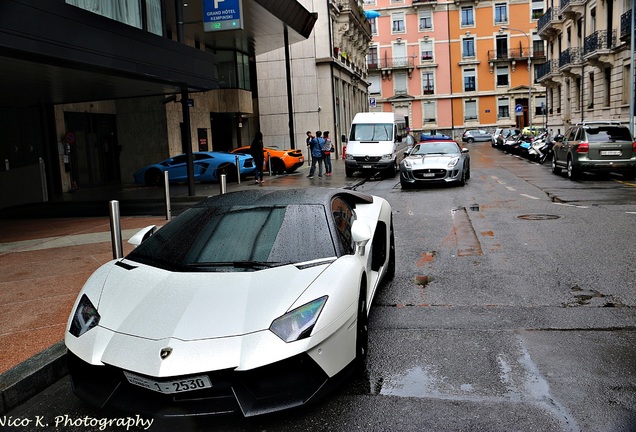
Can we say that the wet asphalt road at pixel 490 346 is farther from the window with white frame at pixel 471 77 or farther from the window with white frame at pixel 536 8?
the window with white frame at pixel 536 8

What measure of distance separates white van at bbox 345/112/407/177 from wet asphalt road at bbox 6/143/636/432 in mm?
14241

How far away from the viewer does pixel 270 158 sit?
1113 inches

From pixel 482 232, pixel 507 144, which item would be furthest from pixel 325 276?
pixel 507 144

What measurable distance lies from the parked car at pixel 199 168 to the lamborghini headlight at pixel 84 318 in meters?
20.3

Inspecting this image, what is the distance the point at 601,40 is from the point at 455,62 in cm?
4225

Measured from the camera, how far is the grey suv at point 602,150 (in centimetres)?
1931

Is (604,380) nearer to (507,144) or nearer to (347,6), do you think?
(507,144)

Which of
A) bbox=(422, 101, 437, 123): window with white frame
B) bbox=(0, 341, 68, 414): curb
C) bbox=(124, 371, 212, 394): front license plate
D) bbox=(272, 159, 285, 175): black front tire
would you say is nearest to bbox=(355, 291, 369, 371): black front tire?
bbox=(124, 371, 212, 394): front license plate

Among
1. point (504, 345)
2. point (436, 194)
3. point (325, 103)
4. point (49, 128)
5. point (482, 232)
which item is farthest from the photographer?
point (325, 103)

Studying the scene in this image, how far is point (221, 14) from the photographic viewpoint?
58.6ft

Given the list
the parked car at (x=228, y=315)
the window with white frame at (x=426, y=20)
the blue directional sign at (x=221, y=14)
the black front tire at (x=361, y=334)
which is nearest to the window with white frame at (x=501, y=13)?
the window with white frame at (x=426, y=20)

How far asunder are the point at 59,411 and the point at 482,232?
26.2ft

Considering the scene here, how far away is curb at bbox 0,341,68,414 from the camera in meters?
4.20

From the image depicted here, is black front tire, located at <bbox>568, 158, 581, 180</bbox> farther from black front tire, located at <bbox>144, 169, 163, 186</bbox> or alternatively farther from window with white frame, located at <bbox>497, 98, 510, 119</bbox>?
window with white frame, located at <bbox>497, 98, 510, 119</bbox>
